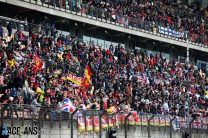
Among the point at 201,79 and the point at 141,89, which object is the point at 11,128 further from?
the point at 201,79

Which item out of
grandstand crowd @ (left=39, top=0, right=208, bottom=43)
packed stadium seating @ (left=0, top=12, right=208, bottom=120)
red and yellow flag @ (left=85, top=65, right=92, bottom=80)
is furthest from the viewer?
grandstand crowd @ (left=39, top=0, right=208, bottom=43)

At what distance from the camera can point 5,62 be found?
2973cm

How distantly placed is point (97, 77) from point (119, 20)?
37.8 ft

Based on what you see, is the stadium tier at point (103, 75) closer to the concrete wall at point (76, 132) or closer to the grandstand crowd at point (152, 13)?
the grandstand crowd at point (152, 13)

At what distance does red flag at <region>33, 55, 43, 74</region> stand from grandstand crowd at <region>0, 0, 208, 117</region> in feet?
0.46

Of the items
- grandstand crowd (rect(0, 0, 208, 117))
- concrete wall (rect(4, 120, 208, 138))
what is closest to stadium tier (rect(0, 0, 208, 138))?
grandstand crowd (rect(0, 0, 208, 117))

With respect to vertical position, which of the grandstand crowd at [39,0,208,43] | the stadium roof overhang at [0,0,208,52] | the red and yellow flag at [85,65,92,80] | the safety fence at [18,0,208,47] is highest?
the grandstand crowd at [39,0,208,43]

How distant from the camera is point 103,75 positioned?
3866cm

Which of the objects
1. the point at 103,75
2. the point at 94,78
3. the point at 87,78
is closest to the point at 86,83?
the point at 87,78

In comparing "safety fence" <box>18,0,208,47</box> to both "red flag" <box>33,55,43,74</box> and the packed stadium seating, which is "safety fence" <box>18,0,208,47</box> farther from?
"red flag" <box>33,55,43,74</box>

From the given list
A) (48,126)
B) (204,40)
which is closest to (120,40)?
(204,40)

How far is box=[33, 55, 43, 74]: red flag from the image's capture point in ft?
105

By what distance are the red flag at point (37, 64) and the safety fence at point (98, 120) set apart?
5720 mm

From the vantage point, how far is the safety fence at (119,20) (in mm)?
42125
